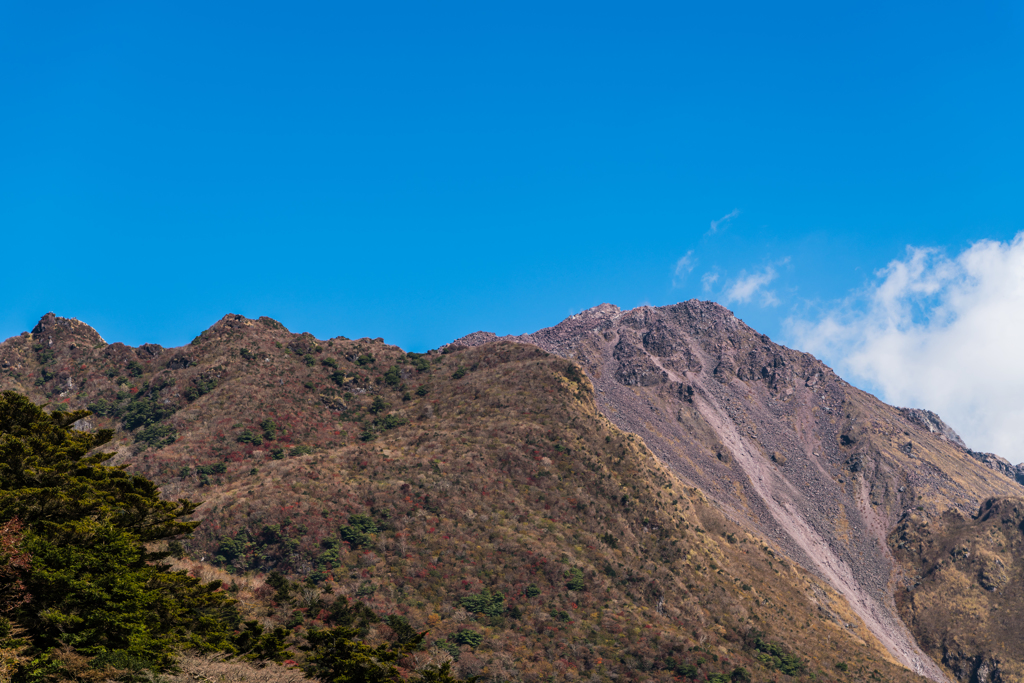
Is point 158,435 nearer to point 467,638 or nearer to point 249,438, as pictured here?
point 249,438

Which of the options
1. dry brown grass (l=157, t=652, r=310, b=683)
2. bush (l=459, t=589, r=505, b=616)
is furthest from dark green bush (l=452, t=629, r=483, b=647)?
dry brown grass (l=157, t=652, r=310, b=683)

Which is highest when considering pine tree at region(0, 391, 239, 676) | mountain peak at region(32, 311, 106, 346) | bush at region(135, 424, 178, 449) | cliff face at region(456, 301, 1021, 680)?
cliff face at region(456, 301, 1021, 680)

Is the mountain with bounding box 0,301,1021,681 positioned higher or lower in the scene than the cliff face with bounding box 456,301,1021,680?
lower

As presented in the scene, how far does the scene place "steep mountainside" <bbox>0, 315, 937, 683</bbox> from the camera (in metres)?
56.7

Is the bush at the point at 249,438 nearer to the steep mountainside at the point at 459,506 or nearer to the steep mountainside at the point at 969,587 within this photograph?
the steep mountainside at the point at 459,506

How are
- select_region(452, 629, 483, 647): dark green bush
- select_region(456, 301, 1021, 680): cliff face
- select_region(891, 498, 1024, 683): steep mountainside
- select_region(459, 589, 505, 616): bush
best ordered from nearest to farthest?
1. select_region(452, 629, 483, 647): dark green bush
2. select_region(459, 589, 505, 616): bush
3. select_region(891, 498, 1024, 683): steep mountainside
4. select_region(456, 301, 1021, 680): cliff face

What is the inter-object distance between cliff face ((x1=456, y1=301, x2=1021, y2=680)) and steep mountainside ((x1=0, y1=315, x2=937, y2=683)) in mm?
20675

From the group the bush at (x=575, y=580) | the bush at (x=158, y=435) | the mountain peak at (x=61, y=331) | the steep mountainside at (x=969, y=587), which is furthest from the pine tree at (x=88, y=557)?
the steep mountainside at (x=969, y=587)

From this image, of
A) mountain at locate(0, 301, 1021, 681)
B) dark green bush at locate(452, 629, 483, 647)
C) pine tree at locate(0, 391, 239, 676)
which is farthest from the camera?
mountain at locate(0, 301, 1021, 681)

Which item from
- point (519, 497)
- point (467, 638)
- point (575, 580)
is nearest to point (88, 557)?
point (467, 638)

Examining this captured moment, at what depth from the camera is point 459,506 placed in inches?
2724

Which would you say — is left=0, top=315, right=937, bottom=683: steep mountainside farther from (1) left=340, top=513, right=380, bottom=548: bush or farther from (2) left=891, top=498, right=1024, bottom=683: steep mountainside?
(2) left=891, top=498, right=1024, bottom=683: steep mountainside

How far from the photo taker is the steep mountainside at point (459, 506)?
5669cm

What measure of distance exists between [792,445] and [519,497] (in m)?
108
